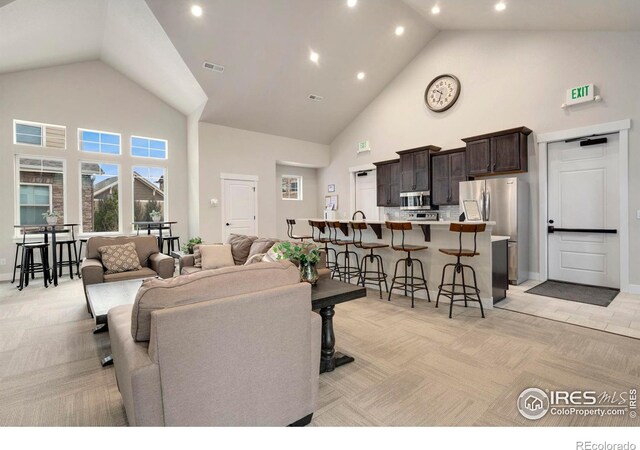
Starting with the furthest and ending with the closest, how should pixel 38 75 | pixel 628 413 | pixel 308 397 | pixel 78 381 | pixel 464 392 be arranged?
pixel 38 75, pixel 78 381, pixel 464 392, pixel 628 413, pixel 308 397

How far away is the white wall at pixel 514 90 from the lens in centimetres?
432

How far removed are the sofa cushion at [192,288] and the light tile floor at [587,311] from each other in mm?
3426

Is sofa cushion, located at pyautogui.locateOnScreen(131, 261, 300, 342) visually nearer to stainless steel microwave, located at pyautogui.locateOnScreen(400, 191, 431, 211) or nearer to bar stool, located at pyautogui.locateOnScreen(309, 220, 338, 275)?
bar stool, located at pyautogui.locateOnScreen(309, 220, 338, 275)

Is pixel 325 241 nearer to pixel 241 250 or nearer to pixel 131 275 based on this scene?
pixel 241 250

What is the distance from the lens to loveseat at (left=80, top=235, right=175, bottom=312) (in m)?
3.79

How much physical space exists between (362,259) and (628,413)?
3.35 metres

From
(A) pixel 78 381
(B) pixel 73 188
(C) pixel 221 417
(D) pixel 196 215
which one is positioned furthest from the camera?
(D) pixel 196 215

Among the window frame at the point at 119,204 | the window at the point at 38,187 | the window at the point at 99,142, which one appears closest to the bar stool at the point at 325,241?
the window frame at the point at 119,204

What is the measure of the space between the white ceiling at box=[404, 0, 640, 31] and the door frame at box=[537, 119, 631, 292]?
132cm

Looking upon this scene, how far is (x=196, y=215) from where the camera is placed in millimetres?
7113

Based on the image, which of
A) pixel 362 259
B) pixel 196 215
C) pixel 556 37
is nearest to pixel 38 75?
pixel 196 215

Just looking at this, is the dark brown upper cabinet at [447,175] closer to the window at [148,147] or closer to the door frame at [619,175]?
the door frame at [619,175]
